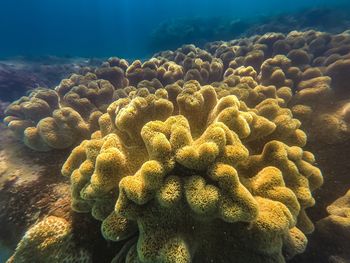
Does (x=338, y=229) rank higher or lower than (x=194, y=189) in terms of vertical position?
lower

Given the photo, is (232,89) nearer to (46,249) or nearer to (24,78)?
(46,249)

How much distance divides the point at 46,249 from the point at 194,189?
1846mm

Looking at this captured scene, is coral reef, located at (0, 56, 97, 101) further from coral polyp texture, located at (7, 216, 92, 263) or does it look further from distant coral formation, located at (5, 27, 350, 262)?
coral polyp texture, located at (7, 216, 92, 263)

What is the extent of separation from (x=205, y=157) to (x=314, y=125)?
2966 millimetres

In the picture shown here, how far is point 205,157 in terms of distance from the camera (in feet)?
6.08

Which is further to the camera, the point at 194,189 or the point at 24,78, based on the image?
the point at 24,78

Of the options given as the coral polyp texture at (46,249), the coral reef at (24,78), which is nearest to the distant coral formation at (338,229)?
the coral polyp texture at (46,249)

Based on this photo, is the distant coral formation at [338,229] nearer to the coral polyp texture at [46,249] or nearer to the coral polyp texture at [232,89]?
the coral polyp texture at [232,89]

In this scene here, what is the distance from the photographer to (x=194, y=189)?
1.80m

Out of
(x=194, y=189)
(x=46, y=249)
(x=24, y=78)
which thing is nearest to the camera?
(x=194, y=189)

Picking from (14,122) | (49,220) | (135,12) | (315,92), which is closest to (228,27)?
(315,92)

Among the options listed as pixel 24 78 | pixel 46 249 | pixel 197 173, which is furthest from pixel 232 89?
pixel 24 78

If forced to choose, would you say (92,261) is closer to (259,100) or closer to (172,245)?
(172,245)

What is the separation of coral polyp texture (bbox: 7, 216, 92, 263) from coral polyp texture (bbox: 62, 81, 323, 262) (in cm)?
40
